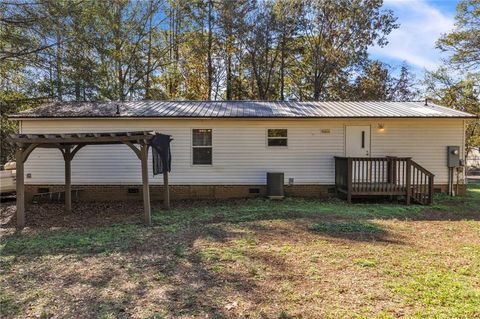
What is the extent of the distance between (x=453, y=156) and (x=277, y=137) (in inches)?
229

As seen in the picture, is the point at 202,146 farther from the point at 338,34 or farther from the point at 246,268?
the point at 338,34

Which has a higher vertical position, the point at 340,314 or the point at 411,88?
the point at 411,88

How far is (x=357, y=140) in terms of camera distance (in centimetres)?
1123

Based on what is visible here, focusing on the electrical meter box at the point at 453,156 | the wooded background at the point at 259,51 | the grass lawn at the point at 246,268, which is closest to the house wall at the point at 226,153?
the electrical meter box at the point at 453,156

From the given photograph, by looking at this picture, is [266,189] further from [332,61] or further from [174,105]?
[332,61]

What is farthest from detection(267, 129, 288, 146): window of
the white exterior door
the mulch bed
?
the mulch bed

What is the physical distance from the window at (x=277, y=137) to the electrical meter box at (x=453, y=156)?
5395 millimetres

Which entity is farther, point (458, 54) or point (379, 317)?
point (458, 54)

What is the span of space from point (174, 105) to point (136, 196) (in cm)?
357

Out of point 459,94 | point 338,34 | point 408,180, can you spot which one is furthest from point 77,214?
point 459,94

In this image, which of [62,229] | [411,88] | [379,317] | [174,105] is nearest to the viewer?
[379,317]

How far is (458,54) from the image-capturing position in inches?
758

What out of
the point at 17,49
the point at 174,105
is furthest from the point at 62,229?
the point at 17,49

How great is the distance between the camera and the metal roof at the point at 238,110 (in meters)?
10.8
